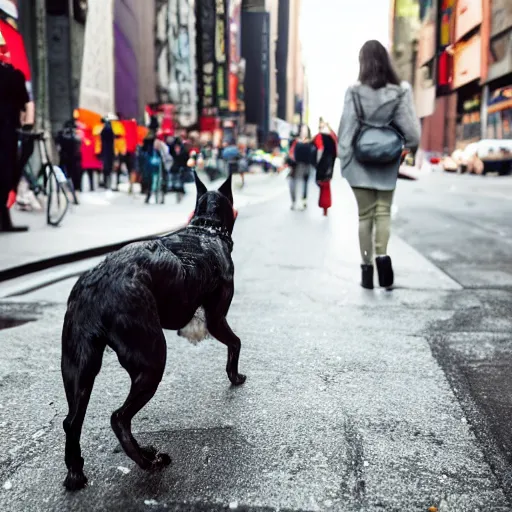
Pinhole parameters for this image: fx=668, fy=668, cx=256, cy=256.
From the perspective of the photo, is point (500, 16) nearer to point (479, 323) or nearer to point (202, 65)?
point (202, 65)

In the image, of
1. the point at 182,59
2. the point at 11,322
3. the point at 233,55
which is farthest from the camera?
the point at 233,55

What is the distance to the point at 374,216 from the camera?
19.7 feet

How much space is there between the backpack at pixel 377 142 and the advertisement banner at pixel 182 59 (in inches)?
2161

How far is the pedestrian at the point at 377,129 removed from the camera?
562 centimetres

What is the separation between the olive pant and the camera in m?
5.90

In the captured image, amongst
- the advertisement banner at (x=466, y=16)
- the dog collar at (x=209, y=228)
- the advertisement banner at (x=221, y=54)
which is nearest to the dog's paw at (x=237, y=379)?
the dog collar at (x=209, y=228)

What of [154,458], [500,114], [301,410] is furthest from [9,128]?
[500,114]

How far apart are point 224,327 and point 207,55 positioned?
67.1 meters

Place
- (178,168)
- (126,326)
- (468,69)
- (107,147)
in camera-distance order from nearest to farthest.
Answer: (126,326), (178,168), (107,147), (468,69)

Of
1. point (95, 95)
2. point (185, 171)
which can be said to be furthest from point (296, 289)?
point (95, 95)

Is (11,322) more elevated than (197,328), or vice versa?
(197,328)

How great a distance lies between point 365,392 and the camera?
3332 mm

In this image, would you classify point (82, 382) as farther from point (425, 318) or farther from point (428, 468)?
point (425, 318)

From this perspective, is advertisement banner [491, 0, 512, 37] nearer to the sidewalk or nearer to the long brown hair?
the sidewalk
